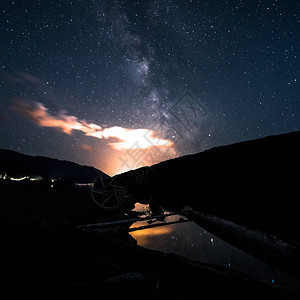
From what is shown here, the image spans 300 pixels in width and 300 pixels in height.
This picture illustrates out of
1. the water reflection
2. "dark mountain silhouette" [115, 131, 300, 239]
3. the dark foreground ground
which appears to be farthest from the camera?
the water reflection

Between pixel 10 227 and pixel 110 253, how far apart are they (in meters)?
1.38

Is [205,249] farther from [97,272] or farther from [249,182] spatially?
[97,272]

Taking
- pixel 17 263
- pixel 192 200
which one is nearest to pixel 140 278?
pixel 17 263

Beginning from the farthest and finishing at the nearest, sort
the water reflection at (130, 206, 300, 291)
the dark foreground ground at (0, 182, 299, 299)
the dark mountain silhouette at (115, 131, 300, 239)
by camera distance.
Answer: the water reflection at (130, 206, 300, 291)
the dark mountain silhouette at (115, 131, 300, 239)
the dark foreground ground at (0, 182, 299, 299)

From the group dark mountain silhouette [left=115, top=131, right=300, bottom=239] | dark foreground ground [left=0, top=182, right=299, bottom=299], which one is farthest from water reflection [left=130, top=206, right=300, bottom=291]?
dark foreground ground [left=0, top=182, right=299, bottom=299]

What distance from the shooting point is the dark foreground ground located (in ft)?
3.83

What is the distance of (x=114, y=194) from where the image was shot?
25.4ft

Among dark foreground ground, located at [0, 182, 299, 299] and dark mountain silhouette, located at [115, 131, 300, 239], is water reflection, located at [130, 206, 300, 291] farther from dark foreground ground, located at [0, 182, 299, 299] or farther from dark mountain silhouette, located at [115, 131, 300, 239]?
dark foreground ground, located at [0, 182, 299, 299]

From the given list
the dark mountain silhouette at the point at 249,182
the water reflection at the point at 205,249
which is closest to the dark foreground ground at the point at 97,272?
the dark mountain silhouette at the point at 249,182

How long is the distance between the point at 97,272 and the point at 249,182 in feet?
7.80

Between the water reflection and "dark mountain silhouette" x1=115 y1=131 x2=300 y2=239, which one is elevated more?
"dark mountain silhouette" x1=115 y1=131 x2=300 y2=239

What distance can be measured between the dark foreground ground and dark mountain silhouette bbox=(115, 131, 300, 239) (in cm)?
136

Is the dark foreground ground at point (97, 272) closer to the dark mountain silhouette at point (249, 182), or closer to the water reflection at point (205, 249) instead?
the dark mountain silhouette at point (249, 182)

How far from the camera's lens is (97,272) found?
1804 mm
